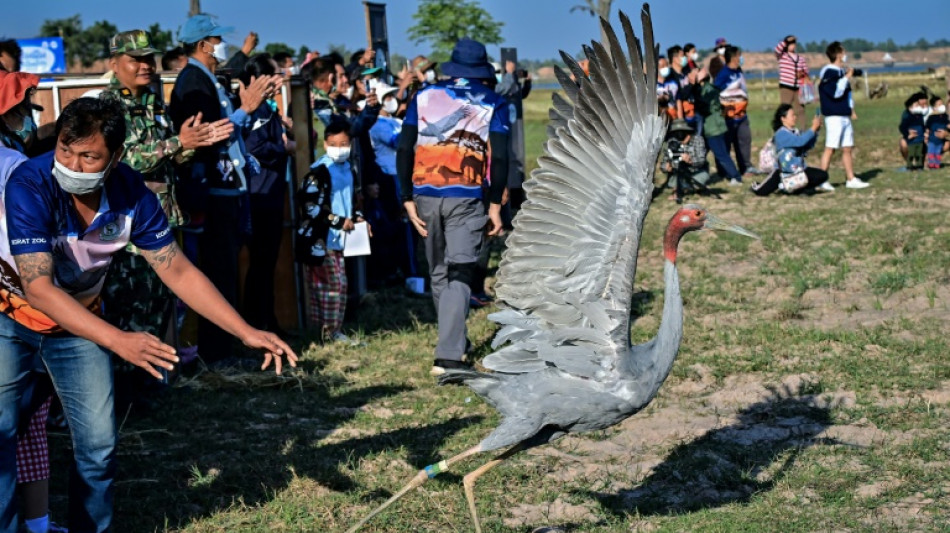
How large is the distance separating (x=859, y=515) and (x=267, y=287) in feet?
16.6

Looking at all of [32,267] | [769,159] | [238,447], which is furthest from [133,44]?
[769,159]

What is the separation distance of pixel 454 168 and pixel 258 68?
247 centimetres

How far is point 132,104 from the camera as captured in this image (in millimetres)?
Answer: 6531

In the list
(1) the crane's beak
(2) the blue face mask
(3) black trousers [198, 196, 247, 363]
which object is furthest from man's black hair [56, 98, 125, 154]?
(3) black trousers [198, 196, 247, 363]

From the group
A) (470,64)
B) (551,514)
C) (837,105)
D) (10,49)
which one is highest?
(10,49)

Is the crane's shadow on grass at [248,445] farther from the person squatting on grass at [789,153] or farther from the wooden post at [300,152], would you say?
the person squatting on grass at [789,153]

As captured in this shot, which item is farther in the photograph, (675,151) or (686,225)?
(675,151)

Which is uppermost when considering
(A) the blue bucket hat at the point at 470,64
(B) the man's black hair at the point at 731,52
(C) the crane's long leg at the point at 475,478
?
(B) the man's black hair at the point at 731,52

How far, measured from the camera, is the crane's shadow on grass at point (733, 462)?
539 centimetres

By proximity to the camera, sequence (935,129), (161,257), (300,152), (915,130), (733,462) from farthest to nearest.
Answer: (915,130), (935,129), (300,152), (733,462), (161,257)

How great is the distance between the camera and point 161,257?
4.53 meters

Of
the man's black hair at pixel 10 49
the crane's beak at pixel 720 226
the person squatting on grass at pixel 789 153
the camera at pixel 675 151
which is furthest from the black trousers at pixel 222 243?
the person squatting on grass at pixel 789 153

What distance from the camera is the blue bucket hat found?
24.6ft

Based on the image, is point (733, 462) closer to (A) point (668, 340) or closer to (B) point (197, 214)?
(A) point (668, 340)
